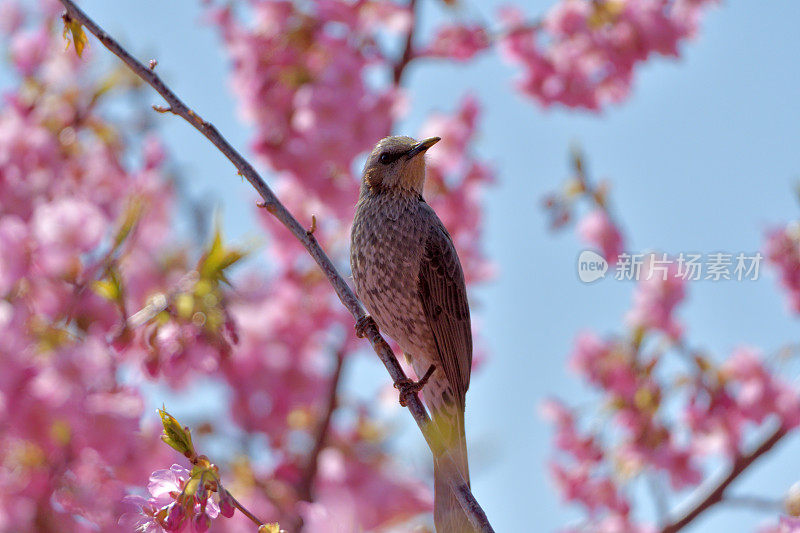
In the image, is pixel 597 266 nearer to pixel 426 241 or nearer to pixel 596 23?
pixel 596 23

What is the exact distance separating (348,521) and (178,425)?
0.67 meters

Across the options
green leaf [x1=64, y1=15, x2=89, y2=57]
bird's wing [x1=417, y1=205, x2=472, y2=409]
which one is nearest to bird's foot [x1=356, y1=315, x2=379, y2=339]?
bird's wing [x1=417, y1=205, x2=472, y2=409]

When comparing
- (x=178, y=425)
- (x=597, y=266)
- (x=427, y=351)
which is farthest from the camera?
(x=597, y=266)

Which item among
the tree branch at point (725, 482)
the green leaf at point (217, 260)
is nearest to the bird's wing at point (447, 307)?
the green leaf at point (217, 260)

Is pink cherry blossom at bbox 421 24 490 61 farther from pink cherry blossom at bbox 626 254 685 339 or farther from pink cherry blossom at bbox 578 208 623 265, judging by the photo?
pink cherry blossom at bbox 626 254 685 339

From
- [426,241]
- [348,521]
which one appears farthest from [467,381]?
[348,521]

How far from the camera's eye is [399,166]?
2979 millimetres

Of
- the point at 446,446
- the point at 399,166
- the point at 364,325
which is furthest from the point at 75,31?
the point at 446,446

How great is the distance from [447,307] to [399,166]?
60cm

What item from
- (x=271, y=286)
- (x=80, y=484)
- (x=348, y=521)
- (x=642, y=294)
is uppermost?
(x=271, y=286)

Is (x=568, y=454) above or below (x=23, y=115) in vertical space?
below

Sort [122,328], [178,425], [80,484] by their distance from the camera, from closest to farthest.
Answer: [178,425], [80,484], [122,328]

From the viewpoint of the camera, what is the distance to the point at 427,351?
2787mm

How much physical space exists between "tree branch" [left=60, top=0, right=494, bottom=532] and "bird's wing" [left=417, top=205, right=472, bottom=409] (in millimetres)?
411
